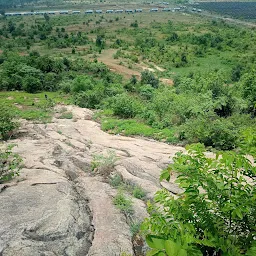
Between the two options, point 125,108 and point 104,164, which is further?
point 125,108

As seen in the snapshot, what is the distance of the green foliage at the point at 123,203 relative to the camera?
9000 millimetres

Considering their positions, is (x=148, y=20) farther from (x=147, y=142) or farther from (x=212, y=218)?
(x=212, y=218)

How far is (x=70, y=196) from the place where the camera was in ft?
31.2

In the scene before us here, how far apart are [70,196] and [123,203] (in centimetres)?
156

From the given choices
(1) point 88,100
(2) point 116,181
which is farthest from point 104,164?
(1) point 88,100

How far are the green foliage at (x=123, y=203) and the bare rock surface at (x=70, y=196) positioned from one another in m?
0.15

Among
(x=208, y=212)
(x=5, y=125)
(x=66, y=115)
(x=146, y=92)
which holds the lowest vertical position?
(x=146, y=92)

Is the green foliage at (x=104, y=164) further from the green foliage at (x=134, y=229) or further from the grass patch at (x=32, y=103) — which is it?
the grass patch at (x=32, y=103)

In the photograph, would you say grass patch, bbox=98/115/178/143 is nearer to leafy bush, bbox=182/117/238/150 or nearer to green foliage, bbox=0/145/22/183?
leafy bush, bbox=182/117/238/150

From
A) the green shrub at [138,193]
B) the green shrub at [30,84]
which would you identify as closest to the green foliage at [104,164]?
the green shrub at [138,193]

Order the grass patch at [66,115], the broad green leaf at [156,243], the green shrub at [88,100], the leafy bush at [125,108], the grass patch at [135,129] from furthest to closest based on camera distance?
the green shrub at [88,100]
the leafy bush at [125,108]
the grass patch at [66,115]
the grass patch at [135,129]
the broad green leaf at [156,243]

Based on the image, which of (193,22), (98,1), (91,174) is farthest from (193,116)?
(98,1)

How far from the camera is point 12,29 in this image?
76500 millimetres

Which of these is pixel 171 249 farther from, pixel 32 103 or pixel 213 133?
pixel 32 103
